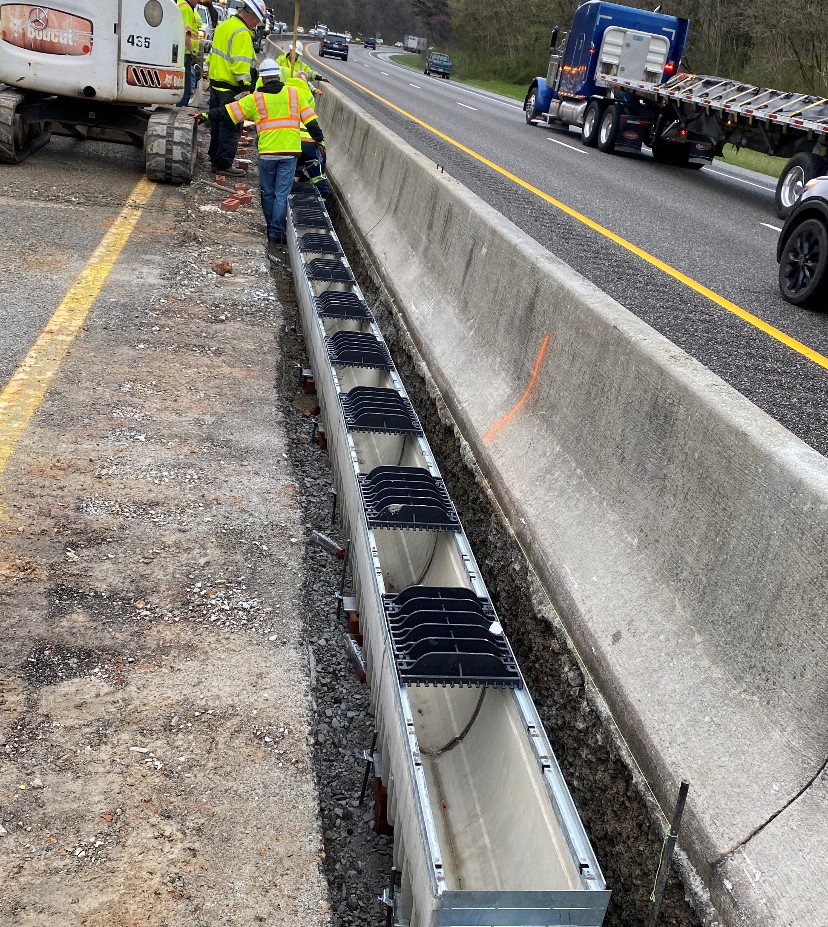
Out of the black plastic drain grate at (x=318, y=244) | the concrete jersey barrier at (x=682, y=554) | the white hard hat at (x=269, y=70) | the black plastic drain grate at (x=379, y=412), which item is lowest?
the black plastic drain grate at (x=318, y=244)

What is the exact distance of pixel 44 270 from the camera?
8.48 metres

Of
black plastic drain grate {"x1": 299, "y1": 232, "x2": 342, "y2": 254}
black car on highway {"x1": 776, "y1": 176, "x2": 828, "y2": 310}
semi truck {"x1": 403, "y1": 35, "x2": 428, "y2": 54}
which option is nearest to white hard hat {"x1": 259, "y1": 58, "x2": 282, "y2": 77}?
black plastic drain grate {"x1": 299, "y1": 232, "x2": 342, "y2": 254}

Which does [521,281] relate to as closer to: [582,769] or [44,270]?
[582,769]

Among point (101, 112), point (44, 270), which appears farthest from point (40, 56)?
point (44, 270)

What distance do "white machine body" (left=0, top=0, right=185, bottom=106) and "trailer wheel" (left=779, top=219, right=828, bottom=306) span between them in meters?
7.72

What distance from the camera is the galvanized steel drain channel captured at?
9.39 ft

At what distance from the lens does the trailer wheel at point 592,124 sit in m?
21.7

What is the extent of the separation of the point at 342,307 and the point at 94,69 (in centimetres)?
661

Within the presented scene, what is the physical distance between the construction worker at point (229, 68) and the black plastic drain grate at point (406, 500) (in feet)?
32.2

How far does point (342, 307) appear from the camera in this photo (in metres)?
7.50

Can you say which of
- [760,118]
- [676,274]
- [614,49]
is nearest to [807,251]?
[676,274]

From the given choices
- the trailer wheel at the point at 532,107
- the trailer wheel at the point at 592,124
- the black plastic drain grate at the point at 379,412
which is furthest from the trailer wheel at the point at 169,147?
the trailer wheel at the point at 532,107

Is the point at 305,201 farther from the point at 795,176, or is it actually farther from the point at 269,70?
the point at 795,176

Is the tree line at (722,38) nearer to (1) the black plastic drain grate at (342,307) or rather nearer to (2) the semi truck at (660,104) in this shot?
(2) the semi truck at (660,104)
